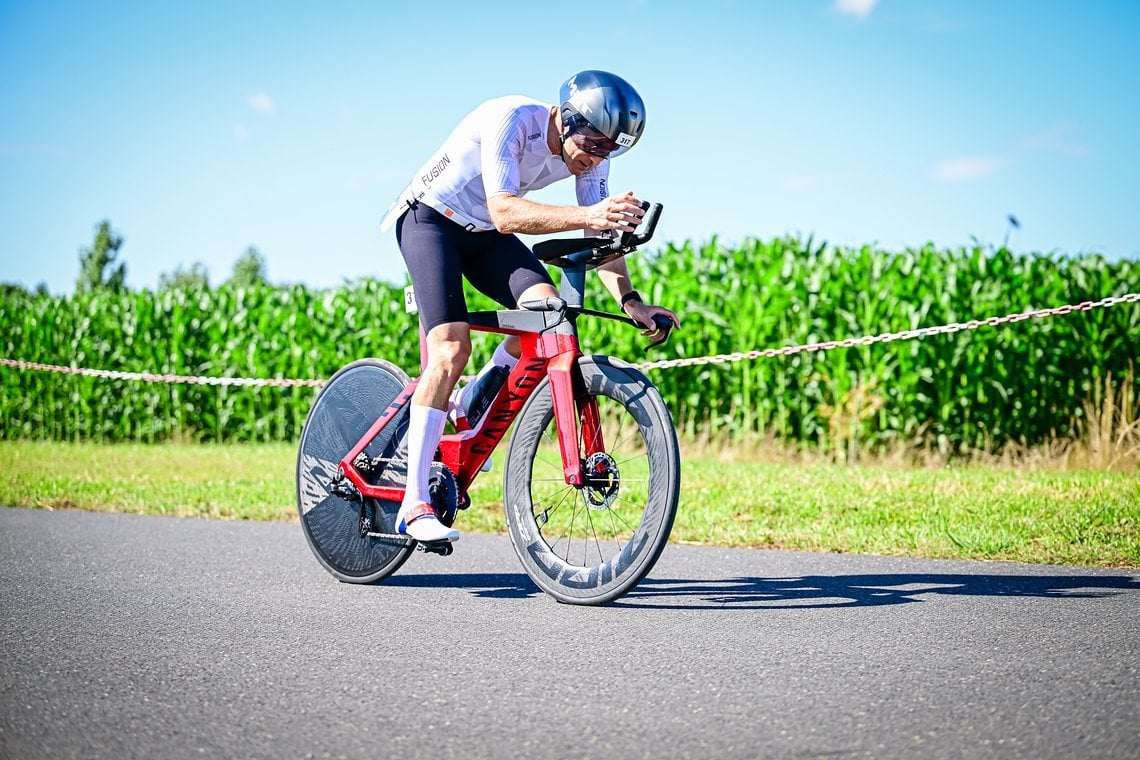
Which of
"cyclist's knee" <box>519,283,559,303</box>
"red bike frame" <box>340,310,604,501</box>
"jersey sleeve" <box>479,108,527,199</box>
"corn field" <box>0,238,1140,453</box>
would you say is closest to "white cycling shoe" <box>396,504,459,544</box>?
"red bike frame" <box>340,310,604,501</box>

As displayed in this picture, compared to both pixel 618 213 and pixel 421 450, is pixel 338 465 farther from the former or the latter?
pixel 618 213

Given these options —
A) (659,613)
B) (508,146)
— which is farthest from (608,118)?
(659,613)

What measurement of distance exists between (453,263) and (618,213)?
3.46ft

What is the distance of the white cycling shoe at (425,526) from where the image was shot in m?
5.09

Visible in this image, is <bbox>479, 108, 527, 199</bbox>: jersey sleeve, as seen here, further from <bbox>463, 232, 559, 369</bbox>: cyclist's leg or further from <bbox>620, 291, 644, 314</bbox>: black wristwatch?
<bbox>620, 291, 644, 314</bbox>: black wristwatch

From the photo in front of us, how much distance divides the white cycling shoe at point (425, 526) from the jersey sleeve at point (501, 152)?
1441 millimetres

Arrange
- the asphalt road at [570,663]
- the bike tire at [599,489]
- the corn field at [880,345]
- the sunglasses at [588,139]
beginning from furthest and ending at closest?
1. the corn field at [880,345]
2. the sunglasses at [588,139]
3. the bike tire at [599,489]
4. the asphalt road at [570,663]

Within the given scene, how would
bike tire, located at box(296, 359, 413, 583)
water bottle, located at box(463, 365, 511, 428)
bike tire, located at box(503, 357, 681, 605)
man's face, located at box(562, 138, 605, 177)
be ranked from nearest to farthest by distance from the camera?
bike tire, located at box(503, 357, 681, 605) → man's face, located at box(562, 138, 605, 177) → water bottle, located at box(463, 365, 511, 428) → bike tire, located at box(296, 359, 413, 583)

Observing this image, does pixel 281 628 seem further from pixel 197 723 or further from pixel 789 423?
pixel 789 423

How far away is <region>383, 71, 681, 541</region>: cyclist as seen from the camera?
4879 mm

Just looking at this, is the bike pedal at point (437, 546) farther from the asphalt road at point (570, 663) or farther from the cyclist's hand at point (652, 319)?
the cyclist's hand at point (652, 319)

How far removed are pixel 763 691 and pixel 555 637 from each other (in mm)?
1057

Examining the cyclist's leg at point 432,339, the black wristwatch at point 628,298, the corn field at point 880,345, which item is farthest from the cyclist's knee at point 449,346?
the corn field at point 880,345

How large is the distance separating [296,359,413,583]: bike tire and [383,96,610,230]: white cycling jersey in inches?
39.4
